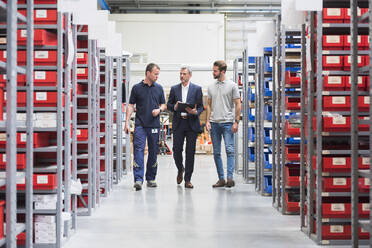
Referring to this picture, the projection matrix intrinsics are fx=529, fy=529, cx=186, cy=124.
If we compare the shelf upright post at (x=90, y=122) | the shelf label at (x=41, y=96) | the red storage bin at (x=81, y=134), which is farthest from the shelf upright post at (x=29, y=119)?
the red storage bin at (x=81, y=134)

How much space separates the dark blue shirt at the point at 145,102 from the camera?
8.28 meters

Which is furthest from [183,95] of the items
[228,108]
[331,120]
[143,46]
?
[143,46]

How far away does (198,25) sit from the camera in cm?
2134

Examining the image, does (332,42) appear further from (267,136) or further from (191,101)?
(191,101)

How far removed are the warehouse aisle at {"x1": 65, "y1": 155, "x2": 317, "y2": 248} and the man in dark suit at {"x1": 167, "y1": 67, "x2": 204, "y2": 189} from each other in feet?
1.80

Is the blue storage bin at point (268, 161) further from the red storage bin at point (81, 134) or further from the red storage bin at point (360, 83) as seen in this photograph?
the red storage bin at point (360, 83)

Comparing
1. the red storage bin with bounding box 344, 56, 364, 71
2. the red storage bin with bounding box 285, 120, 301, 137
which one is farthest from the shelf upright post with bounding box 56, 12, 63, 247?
the red storage bin with bounding box 285, 120, 301, 137

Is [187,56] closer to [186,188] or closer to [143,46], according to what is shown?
[143,46]

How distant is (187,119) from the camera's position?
27.7ft

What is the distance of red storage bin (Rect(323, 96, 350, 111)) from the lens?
4.79m

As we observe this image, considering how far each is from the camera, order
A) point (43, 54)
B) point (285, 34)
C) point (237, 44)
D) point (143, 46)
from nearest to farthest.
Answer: point (43, 54), point (285, 34), point (143, 46), point (237, 44)

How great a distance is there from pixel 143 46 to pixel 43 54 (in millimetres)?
16756

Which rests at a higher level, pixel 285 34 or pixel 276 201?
pixel 285 34

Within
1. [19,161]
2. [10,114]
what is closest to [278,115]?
[19,161]
